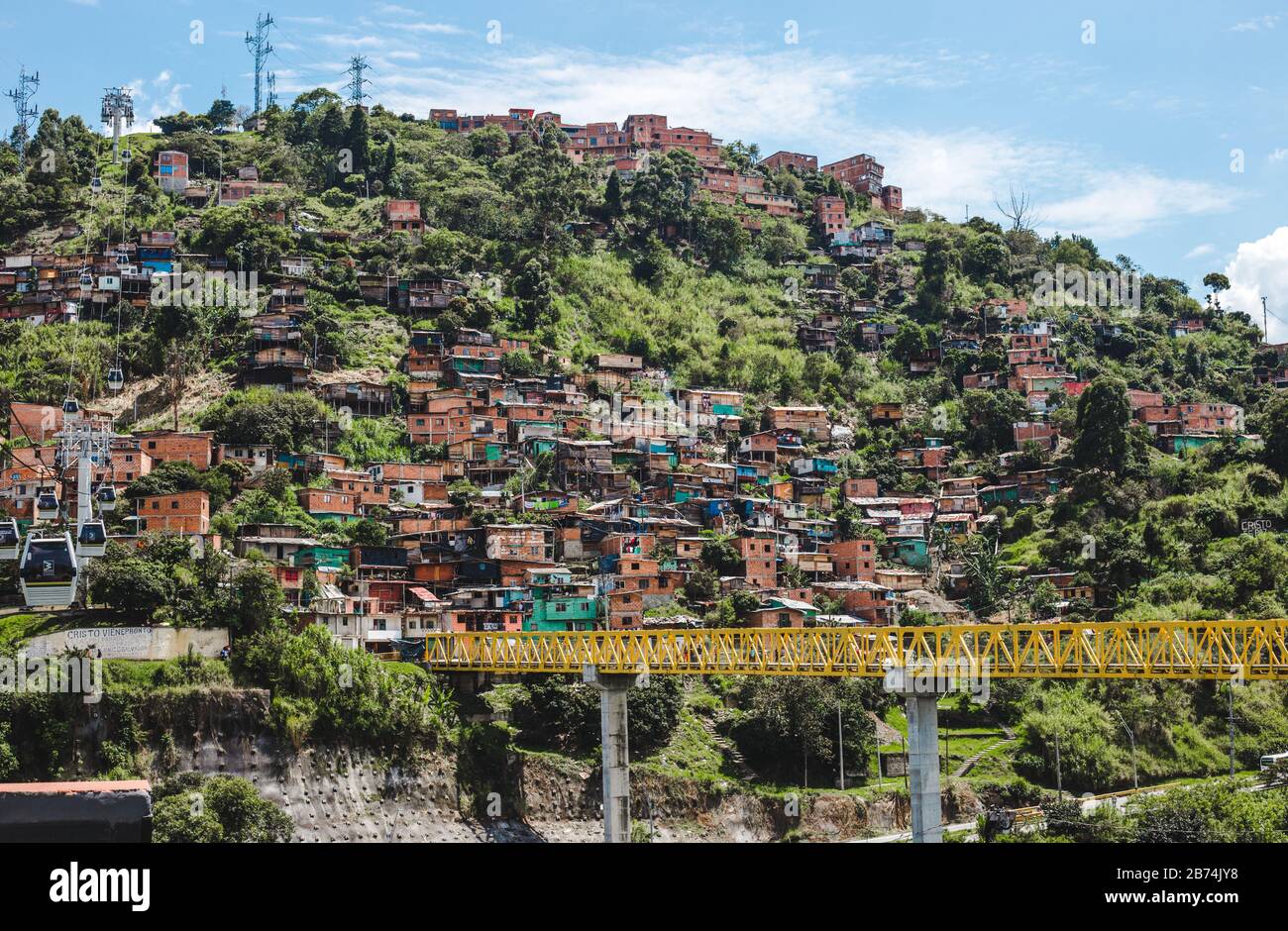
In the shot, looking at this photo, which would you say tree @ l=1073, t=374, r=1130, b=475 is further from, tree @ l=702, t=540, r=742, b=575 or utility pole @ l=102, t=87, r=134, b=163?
utility pole @ l=102, t=87, r=134, b=163

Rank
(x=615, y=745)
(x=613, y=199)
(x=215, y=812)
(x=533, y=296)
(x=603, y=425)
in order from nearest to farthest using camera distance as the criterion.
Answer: (x=215, y=812), (x=615, y=745), (x=603, y=425), (x=533, y=296), (x=613, y=199)

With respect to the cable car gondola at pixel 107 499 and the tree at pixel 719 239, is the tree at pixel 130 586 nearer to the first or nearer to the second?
the cable car gondola at pixel 107 499

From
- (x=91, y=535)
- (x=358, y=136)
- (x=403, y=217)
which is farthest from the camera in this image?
(x=358, y=136)

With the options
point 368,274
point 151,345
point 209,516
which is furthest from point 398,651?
point 368,274

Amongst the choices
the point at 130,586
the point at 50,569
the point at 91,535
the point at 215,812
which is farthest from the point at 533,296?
the point at 50,569

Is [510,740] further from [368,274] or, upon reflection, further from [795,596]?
[368,274]

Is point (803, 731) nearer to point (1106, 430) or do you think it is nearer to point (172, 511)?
point (172, 511)

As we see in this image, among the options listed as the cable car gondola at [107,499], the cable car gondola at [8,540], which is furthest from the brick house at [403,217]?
the cable car gondola at [8,540]
